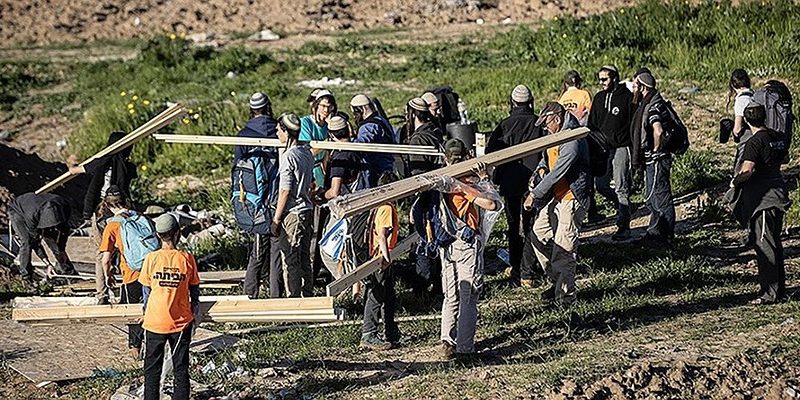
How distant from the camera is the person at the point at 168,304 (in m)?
8.21

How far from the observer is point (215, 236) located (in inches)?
551

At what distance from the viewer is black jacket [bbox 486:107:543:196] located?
11.3m

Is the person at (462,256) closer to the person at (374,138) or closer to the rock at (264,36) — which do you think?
the person at (374,138)

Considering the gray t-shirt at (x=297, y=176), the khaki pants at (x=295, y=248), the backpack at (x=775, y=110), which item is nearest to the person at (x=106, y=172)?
the khaki pants at (x=295, y=248)

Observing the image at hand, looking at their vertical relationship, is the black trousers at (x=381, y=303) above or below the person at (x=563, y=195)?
below

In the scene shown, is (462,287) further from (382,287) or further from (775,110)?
(775,110)

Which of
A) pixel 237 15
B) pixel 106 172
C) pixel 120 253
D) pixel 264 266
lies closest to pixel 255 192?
pixel 264 266

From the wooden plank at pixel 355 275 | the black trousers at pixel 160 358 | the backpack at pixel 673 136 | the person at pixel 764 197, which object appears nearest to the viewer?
the black trousers at pixel 160 358

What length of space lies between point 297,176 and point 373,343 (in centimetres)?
153

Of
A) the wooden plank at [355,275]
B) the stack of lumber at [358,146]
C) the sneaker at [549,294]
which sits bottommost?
the sneaker at [549,294]

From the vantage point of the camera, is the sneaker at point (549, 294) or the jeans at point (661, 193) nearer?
the sneaker at point (549, 294)

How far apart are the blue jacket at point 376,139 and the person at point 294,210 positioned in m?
0.63

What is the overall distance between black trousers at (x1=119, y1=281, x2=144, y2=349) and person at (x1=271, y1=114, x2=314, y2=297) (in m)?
1.27

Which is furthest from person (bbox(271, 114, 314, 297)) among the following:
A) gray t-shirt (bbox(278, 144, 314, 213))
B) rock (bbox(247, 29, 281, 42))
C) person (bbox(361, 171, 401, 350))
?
rock (bbox(247, 29, 281, 42))
